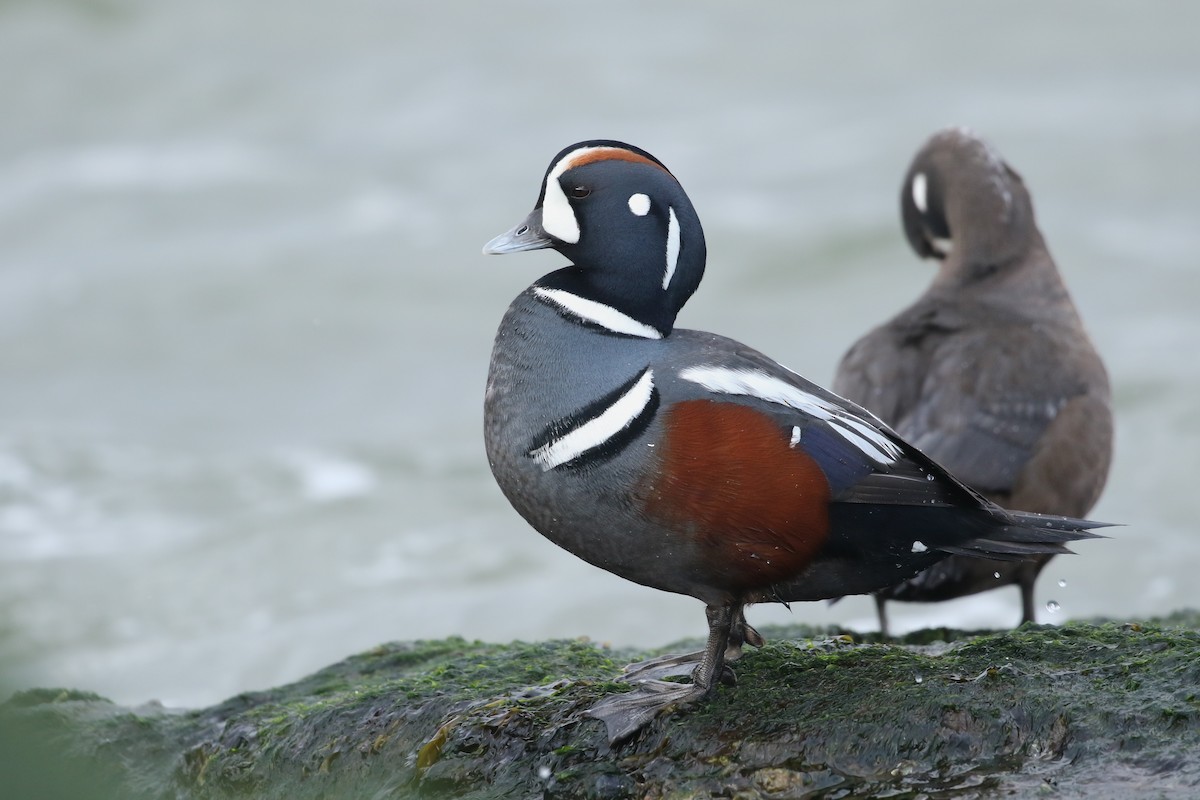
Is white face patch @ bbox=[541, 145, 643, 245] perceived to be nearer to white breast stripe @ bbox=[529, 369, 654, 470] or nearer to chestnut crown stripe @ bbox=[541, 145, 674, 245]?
chestnut crown stripe @ bbox=[541, 145, 674, 245]

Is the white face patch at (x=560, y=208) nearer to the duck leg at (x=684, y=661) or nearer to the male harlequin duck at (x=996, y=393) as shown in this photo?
the duck leg at (x=684, y=661)

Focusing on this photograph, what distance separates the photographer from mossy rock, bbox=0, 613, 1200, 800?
11.7 feet

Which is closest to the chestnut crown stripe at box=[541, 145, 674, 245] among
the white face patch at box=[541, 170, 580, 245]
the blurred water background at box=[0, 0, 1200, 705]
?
the white face patch at box=[541, 170, 580, 245]

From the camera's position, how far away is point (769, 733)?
375cm

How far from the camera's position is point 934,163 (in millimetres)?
8289

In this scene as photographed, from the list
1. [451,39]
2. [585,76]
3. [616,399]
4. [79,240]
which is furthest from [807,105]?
[616,399]

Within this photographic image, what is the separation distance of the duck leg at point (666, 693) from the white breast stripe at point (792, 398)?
1.80 ft

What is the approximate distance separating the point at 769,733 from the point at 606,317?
1190 mm

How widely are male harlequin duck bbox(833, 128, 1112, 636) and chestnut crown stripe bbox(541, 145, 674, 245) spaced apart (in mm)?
2484

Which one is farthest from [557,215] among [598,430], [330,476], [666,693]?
[330,476]

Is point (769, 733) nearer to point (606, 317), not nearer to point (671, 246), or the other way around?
point (606, 317)

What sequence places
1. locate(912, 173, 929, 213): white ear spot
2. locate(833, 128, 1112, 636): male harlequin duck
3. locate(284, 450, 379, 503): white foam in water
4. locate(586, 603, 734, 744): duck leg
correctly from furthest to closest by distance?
1. locate(284, 450, 379, 503): white foam in water
2. locate(912, 173, 929, 213): white ear spot
3. locate(833, 128, 1112, 636): male harlequin duck
4. locate(586, 603, 734, 744): duck leg

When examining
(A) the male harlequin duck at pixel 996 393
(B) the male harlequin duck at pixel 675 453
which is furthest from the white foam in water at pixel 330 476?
(B) the male harlequin duck at pixel 675 453

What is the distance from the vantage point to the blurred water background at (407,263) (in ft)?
34.3
